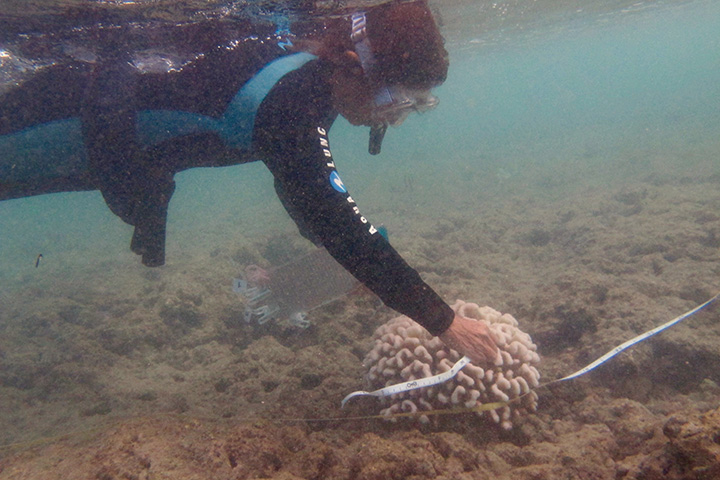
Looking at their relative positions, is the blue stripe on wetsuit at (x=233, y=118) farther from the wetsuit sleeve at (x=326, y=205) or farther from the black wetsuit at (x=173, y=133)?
the wetsuit sleeve at (x=326, y=205)

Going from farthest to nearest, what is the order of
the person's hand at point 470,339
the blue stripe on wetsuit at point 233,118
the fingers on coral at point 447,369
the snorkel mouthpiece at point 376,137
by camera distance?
the snorkel mouthpiece at point 376,137
the fingers on coral at point 447,369
the person's hand at point 470,339
the blue stripe on wetsuit at point 233,118

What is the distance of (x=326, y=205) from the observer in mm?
2160

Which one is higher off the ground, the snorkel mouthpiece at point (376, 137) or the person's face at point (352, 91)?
the person's face at point (352, 91)

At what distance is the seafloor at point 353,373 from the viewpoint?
226 cm

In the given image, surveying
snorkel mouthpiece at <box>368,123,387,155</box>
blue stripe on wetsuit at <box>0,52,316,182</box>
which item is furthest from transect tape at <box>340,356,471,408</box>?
snorkel mouthpiece at <box>368,123,387,155</box>

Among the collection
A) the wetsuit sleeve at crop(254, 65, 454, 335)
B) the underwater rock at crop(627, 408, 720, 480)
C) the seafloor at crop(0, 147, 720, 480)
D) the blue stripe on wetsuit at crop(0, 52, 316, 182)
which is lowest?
the seafloor at crop(0, 147, 720, 480)

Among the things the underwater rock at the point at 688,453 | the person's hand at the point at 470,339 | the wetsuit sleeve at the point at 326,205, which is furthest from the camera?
the person's hand at the point at 470,339

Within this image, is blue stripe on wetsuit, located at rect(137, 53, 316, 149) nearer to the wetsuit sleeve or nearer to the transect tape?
the wetsuit sleeve

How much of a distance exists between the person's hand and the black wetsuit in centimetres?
21

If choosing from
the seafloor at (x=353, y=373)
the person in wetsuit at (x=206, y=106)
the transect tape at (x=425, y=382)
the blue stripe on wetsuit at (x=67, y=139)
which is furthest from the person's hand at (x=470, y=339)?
the blue stripe on wetsuit at (x=67, y=139)

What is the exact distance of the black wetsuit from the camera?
223 cm

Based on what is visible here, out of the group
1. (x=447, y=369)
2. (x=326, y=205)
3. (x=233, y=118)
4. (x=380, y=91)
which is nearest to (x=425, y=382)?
(x=447, y=369)

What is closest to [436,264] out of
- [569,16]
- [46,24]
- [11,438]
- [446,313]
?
[446,313]

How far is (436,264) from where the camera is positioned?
7.36 metres
